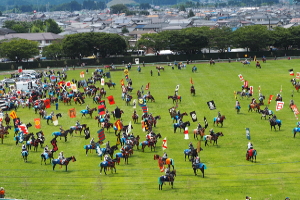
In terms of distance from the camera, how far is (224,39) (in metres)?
108

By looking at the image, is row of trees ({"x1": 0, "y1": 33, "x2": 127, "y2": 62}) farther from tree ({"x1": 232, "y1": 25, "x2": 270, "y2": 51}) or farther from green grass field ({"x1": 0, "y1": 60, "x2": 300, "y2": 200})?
green grass field ({"x1": 0, "y1": 60, "x2": 300, "y2": 200})

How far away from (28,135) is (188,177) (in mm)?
15354

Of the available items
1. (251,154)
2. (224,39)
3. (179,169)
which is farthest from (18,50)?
(251,154)

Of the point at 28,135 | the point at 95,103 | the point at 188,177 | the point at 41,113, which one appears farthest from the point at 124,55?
the point at 188,177

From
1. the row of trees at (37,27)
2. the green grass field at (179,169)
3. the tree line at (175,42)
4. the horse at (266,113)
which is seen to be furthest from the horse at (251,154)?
the row of trees at (37,27)

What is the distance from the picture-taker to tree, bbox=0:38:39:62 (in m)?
106

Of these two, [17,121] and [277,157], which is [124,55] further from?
[277,157]

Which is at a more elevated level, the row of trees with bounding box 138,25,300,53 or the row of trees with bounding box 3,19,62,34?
the row of trees with bounding box 138,25,300,53

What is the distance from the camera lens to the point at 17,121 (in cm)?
4812

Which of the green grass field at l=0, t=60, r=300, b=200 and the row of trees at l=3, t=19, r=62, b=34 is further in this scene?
the row of trees at l=3, t=19, r=62, b=34

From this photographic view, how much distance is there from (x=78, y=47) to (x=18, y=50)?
12.0 meters

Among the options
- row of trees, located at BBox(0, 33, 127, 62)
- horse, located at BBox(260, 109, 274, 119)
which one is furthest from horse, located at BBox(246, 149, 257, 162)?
row of trees, located at BBox(0, 33, 127, 62)

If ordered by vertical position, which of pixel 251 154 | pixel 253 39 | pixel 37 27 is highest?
pixel 253 39

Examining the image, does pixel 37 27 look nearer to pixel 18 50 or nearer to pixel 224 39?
pixel 18 50
